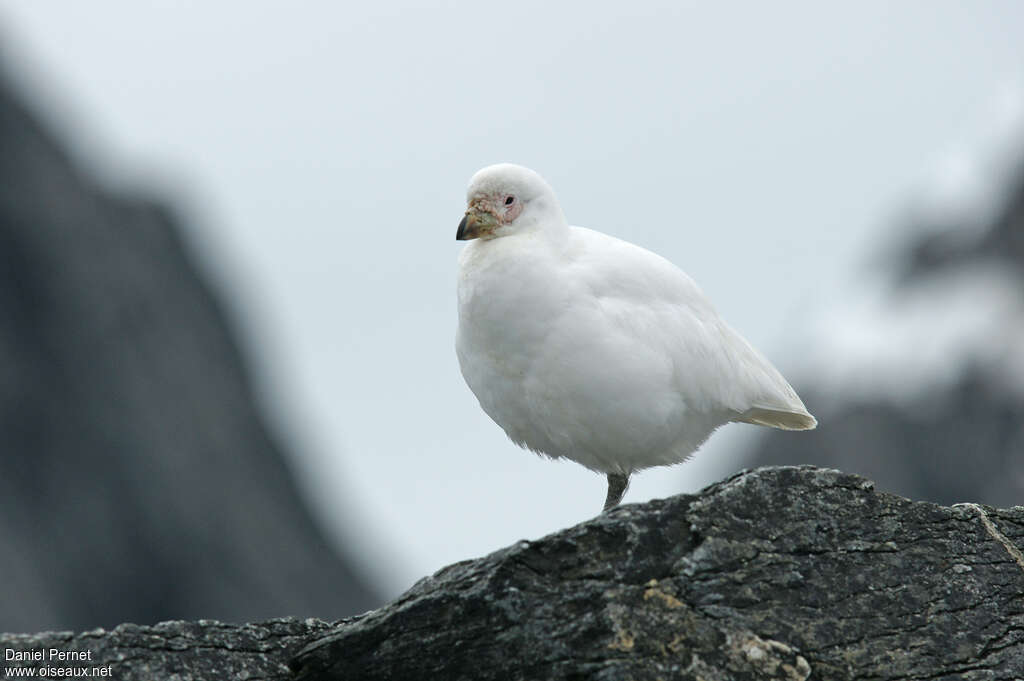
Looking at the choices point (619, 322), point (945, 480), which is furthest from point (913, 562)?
point (945, 480)

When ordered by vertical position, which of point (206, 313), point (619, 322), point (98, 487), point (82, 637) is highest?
point (206, 313)

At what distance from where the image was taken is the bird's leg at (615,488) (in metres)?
13.1

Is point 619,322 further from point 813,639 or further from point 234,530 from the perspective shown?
point 234,530

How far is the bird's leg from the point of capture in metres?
13.1

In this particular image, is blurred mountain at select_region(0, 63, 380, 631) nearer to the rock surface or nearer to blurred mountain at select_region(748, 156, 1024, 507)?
blurred mountain at select_region(748, 156, 1024, 507)

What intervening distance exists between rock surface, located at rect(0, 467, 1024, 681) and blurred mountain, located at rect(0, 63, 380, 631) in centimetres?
4532

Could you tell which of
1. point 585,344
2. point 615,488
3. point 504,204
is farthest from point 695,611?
point 504,204

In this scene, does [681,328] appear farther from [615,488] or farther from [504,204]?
[504,204]

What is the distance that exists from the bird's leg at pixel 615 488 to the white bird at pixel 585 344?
12 mm

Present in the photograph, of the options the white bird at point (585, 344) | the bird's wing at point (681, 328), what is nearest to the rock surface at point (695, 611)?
the white bird at point (585, 344)

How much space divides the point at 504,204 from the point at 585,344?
5.22 ft

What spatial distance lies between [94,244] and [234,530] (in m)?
13.1

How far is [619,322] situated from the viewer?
1220 cm

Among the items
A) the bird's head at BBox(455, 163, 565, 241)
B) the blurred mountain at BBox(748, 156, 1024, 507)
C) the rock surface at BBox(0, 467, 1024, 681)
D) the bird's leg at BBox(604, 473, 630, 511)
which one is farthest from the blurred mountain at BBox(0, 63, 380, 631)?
the rock surface at BBox(0, 467, 1024, 681)
